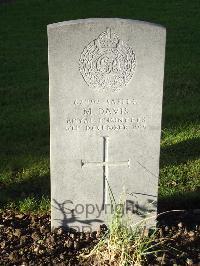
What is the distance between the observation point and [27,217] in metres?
4.95

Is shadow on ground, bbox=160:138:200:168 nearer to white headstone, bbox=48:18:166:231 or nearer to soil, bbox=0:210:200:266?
soil, bbox=0:210:200:266

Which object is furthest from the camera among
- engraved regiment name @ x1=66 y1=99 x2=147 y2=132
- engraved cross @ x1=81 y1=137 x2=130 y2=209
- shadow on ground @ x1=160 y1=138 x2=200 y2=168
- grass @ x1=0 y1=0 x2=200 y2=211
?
shadow on ground @ x1=160 y1=138 x2=200 y2=168

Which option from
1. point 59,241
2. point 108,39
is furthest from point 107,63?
point 59,241

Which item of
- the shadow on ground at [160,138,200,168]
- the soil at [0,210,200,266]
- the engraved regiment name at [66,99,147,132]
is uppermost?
the engraved regiment name at [66,99,147,132]

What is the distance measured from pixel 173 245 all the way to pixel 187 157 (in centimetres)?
185

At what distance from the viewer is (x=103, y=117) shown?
4.22 meters

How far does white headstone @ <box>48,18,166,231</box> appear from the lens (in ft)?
13.1

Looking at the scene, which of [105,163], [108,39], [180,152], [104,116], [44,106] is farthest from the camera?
[44,106]

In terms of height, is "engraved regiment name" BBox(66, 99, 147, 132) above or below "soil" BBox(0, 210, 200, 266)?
above

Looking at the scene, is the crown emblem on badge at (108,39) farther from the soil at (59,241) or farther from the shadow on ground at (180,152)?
the shadow on ground at (180,152)

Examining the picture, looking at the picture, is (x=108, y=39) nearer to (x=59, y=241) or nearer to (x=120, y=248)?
(x=120, y=248)

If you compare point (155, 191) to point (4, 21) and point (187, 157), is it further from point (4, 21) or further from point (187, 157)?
point (4, 21)

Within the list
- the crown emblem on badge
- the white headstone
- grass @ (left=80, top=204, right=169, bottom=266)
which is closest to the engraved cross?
the white headstone

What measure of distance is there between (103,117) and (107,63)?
0.42m
